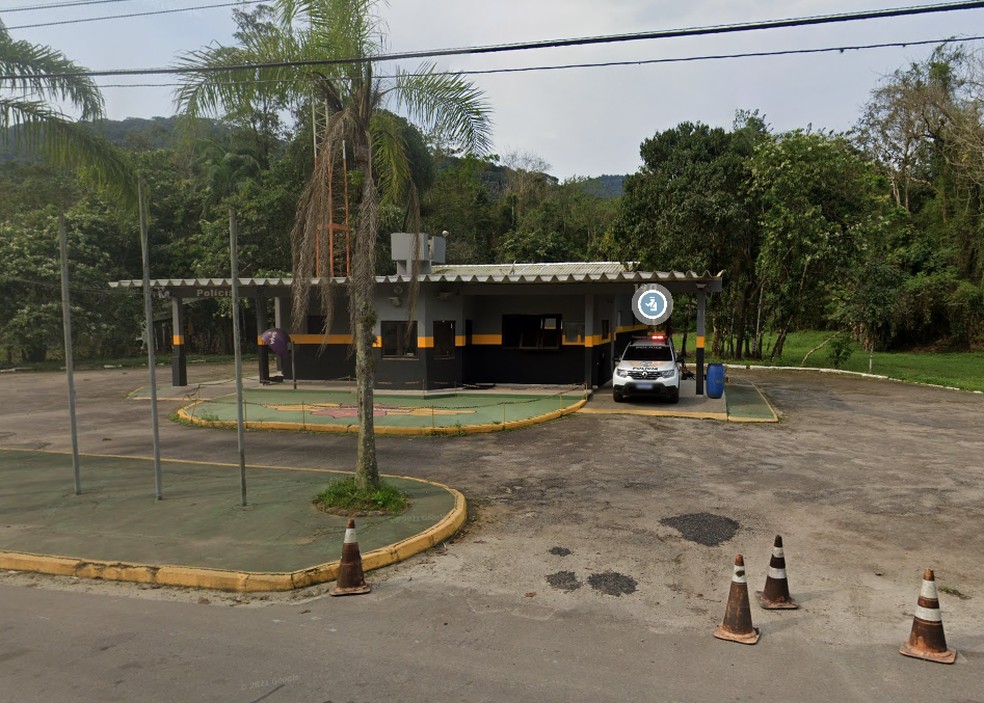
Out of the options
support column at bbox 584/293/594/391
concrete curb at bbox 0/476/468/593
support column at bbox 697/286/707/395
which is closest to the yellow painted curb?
support column at bbox 584/293/594/391

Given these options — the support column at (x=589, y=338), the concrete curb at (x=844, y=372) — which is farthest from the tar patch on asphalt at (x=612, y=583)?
the concrete curb at (x=844, y=372)

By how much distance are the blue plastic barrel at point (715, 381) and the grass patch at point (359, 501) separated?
40.0 feet

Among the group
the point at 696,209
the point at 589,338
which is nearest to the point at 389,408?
the point at 589,338

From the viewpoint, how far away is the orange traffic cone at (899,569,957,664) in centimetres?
479

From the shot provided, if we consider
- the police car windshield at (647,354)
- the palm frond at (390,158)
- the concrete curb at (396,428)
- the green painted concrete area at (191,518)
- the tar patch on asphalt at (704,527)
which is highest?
the palm frond at (390,158)

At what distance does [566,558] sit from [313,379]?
16.9m

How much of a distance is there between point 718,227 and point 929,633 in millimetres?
26270

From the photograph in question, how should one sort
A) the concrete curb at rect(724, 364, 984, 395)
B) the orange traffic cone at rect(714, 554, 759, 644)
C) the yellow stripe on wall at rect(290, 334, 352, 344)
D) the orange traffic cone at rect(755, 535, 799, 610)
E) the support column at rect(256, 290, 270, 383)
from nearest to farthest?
the orange traffic cone at rect(714, 554, 759, 644)
the orange traffic cone at rect(755, 535, 799, 610)
the yellow stripe on wall at rect(290, 334, 352, 344)
the concrete curb at rect(724, 364, 984, 395)
the support column at rect(256, 290, 270, 383)

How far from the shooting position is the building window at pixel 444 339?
793 inches

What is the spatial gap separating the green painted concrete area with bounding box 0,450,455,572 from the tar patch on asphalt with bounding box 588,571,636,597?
223 centimetres

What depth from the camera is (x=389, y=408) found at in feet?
55.7

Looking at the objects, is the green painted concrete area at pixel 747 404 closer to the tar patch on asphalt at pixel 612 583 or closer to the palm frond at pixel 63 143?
the tar patch on asphalt at pixel 612 583

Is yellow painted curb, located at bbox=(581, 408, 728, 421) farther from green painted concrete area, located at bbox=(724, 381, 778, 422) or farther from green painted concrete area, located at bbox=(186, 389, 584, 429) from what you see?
green painted concrete area, located at bbox=(186, 389, 584, 429)

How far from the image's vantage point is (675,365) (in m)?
17.5
